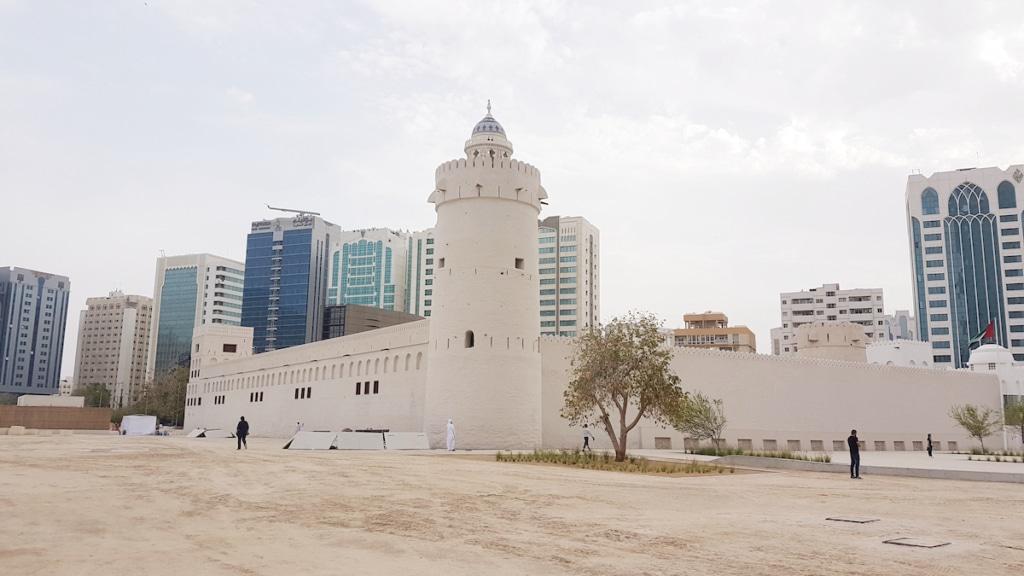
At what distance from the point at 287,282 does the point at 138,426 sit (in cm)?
7160

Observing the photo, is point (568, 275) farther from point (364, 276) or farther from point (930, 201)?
point (930, 201)

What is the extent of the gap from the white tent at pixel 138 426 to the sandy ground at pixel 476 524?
43.5 metres

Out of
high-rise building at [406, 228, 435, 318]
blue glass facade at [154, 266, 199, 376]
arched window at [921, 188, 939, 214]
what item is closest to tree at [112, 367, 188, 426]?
high-rise building at [406, 228, 435, 318]

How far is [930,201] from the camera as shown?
11156 centimetres

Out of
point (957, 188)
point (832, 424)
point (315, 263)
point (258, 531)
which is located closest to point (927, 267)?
point (957, 188)

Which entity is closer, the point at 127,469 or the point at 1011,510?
the point at 1011,510

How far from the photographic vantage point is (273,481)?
52.5 ft

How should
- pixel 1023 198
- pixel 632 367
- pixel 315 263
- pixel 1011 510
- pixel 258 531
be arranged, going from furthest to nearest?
pixel 315 263
pixel 1023 198
pixel 632 367
pixel 1011 510
pixel 258 531

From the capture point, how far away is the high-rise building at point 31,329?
5807 inches

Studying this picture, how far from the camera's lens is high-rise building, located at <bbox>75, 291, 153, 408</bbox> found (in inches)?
6294

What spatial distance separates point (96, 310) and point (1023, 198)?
171 metres

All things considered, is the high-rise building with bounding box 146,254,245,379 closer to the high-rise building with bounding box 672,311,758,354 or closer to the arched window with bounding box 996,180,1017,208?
the high-rise building with bounding box 672,311,758,354

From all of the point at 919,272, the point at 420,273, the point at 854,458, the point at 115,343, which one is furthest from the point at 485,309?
the point at 115,343

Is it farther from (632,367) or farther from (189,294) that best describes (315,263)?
(632,367)
